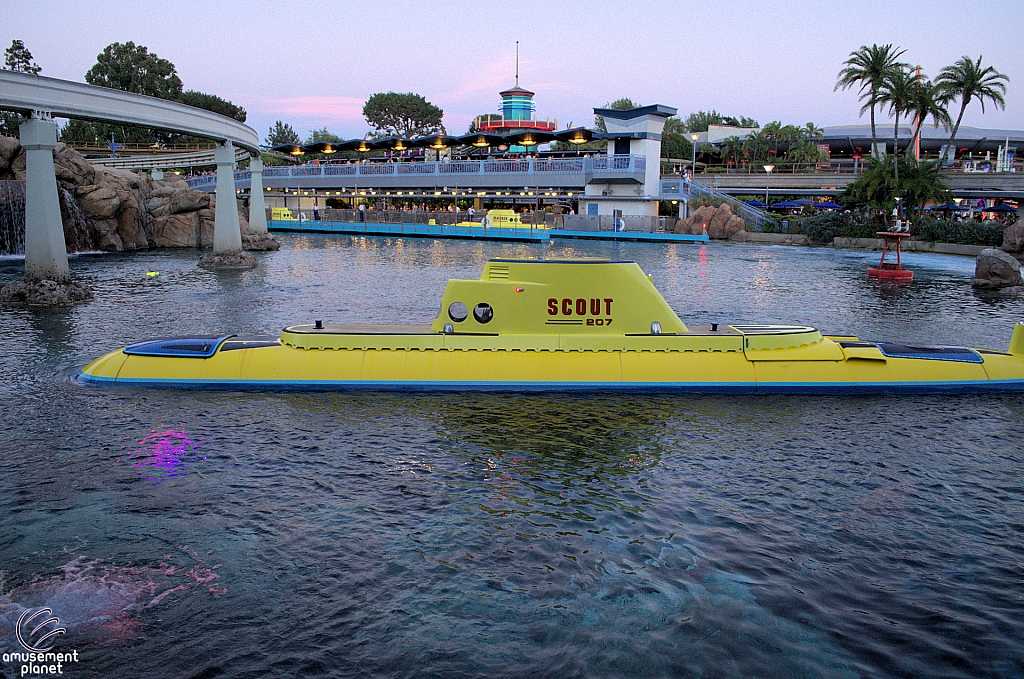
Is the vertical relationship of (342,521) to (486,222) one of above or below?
below

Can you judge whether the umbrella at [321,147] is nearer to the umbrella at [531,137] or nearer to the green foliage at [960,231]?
the umbrella at [531,137]

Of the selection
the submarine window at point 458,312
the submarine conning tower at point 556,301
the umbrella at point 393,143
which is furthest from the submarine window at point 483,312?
the umbrella at point 393,143

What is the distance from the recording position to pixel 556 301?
2009 cm

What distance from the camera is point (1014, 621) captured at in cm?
993

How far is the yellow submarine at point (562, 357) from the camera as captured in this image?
19656mm

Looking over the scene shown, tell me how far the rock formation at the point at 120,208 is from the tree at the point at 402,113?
10013 cm

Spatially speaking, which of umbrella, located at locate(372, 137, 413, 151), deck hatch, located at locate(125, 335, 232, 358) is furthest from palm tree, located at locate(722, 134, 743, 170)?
deck hatch, located at locate(125, 335, 232, 358)

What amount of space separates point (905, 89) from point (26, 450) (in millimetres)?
73920

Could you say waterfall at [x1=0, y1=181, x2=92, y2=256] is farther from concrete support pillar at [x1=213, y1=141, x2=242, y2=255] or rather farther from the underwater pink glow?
the underwater pink glow

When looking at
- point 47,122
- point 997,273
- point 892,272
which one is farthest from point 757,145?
point 47,122

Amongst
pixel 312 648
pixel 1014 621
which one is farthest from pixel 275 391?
pixel 1014 621

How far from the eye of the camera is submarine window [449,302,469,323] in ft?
66.3

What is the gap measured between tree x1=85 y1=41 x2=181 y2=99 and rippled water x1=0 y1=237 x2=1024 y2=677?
11295 centimetres

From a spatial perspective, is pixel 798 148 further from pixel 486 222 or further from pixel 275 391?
pixel 275 391
